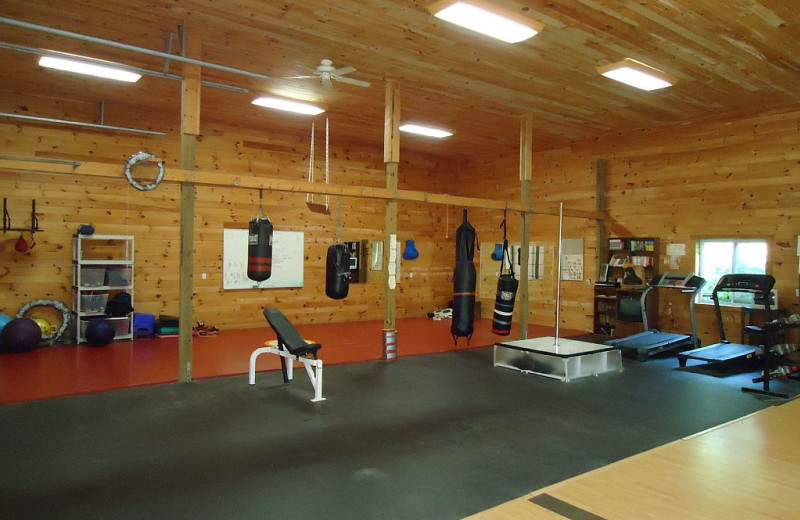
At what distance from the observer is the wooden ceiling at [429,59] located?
5004mm

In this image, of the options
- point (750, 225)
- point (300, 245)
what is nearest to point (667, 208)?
point (750, 225)

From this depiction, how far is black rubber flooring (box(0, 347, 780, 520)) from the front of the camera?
320cm

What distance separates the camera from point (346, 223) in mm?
10938

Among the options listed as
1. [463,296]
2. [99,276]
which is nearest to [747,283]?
[463,296]

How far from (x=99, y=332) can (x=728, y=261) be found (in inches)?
366

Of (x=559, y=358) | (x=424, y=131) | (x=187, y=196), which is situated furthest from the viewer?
(x=424, y=131)

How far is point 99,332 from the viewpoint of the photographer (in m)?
7.51

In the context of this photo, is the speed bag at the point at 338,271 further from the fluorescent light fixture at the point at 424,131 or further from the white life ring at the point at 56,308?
the white life ring at the point at 56,308

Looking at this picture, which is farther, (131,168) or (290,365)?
(290,365)

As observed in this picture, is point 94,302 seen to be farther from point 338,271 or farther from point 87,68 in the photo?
point 338,271

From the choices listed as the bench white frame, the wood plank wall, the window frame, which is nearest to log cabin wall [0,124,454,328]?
the wood plank wall

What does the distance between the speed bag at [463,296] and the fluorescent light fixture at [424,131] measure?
3.38m

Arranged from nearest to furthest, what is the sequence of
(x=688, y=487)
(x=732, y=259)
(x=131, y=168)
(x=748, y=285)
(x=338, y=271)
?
(x=688, y=487) < (x=131, y=168) < (x=338, y=271) < (x=748, y=285) < (x=732, y=259)

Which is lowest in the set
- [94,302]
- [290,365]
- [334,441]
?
[334,441]
